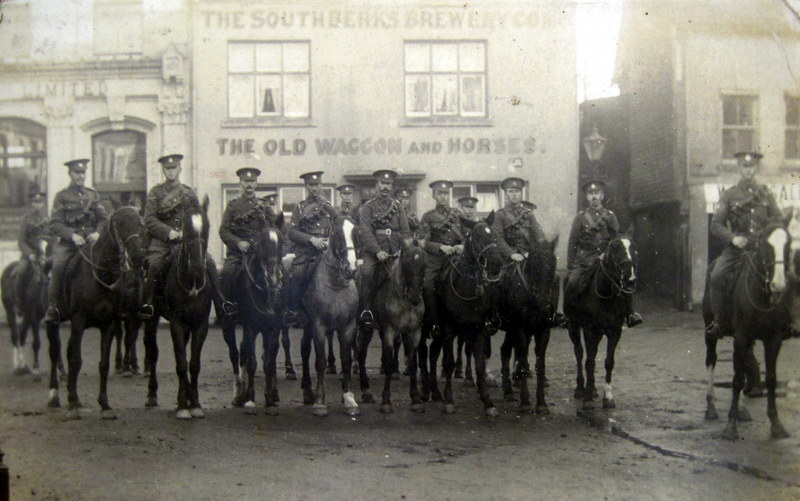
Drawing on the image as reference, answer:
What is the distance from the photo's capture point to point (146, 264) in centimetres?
962

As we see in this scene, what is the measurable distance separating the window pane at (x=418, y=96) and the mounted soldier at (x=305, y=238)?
33.4 ft

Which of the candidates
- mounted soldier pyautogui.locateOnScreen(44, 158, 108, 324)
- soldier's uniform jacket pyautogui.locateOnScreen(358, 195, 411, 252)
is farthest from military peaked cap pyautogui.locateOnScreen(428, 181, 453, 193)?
mounted soldier pyautogui.locateOnScreen(44, 158, 108, 324)

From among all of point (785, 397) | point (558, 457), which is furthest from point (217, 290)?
point (785, 397)

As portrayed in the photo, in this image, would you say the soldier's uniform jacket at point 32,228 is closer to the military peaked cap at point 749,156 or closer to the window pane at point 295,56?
the military peaked cap at point 749,156

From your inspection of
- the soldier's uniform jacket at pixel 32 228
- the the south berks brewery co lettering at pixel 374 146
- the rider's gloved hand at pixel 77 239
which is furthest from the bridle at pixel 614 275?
the the south berks brewery co lettering at pixel 374 146

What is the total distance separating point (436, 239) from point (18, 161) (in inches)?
251

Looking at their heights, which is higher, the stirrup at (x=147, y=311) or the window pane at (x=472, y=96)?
the window pane at (x=472, y=96)

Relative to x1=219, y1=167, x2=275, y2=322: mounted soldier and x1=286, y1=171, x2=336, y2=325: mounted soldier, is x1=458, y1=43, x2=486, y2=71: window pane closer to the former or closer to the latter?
x1=286, y1=171, x2=336, y2=325: mounted soldier

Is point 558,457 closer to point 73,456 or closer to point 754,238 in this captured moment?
point 754,238

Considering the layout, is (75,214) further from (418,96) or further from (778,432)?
(418,96)

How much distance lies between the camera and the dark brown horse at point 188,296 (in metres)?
9.14

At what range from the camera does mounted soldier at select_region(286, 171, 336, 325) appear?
10125mm

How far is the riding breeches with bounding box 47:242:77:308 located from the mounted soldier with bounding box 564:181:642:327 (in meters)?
6.04

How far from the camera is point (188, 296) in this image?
367 inches
